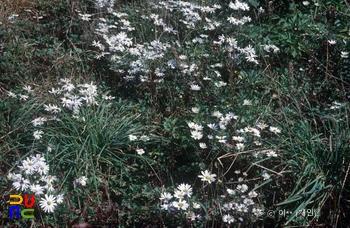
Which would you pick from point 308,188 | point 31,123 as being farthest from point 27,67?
point 308,188

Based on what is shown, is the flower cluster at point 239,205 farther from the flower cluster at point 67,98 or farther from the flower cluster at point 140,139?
the flower cluster at point 67,98

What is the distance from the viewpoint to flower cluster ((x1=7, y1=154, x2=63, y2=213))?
3141 millimetres

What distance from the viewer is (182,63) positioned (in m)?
4.54

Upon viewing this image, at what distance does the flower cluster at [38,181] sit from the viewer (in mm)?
3141

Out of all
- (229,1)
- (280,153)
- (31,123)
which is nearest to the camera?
(280,153)

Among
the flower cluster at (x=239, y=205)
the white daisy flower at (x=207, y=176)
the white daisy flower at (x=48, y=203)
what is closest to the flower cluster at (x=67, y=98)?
the white daisy flower at (x=48, y=203)

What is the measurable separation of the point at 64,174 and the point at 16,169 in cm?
37

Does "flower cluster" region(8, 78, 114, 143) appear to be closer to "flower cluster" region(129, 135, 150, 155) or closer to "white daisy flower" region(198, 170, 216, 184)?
"flower cluster" region(129, 135, 150, 155)

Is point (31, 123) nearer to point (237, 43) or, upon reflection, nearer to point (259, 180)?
point (259, 180)

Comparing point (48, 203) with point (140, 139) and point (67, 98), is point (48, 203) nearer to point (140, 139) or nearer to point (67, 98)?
point (140, 139)

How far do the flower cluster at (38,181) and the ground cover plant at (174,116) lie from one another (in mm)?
11

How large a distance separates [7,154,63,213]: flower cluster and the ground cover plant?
1 centimetres

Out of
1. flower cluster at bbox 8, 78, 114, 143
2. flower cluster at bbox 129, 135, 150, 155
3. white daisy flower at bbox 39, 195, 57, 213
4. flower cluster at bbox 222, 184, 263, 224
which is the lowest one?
flower cluster at bbox 222, 184, 263, 224

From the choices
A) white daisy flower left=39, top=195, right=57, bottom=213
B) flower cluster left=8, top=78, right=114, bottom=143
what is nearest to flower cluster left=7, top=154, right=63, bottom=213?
white daisy flower left=39, top=195, right=57, bottom=213
